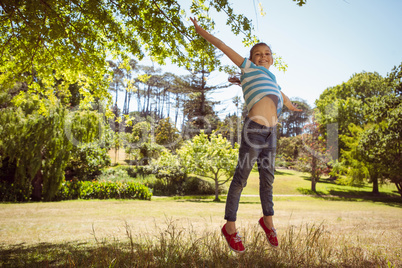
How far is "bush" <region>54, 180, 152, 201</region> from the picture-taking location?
14.7 meters

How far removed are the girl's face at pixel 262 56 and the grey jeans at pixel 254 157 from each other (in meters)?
0.75

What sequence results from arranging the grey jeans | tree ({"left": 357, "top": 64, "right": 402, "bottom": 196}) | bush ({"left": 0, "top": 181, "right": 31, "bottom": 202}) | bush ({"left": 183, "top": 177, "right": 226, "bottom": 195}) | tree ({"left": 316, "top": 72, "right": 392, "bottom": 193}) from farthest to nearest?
1. tree ({"left": 316, "top": 72, "right": 392, "bottom": 193})
2. bush ({"left": 183, "top": 177, "right": 226, "bottom": 195})
3. tree ({"left": 357, "top": 64, "right": 402, "bottom": 196})
4. bush ({"left": 0, "top": 181, "right": 31, "bottom": 202})
5. the grey jeans

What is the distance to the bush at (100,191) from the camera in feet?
48.3

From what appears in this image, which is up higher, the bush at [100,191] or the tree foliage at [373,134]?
the tree foliage at [373,134]

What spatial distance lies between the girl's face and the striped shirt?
0.18 metres

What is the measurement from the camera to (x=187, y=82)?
31234 mm

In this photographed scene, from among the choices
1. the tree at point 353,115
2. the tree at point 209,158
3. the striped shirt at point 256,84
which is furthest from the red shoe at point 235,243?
the tree at point 353,115

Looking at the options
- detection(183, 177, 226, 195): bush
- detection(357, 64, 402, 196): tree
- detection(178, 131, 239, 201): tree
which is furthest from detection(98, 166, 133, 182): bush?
detection(357, 64, 402, 196): tree

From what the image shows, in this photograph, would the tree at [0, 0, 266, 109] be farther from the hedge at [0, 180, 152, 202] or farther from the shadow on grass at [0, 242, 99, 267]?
the hedge at [0, 180, 152, 202]

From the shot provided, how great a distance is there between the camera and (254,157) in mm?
2570

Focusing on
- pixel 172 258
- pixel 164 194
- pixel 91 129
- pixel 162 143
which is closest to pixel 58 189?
pixel 91 129

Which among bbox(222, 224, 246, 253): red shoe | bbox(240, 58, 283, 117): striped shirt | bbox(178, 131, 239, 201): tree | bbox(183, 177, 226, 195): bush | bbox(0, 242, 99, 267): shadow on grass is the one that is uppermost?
bbox(240, 58, 283, 117): striped shirt

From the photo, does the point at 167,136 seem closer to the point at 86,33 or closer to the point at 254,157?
the point at 86,33

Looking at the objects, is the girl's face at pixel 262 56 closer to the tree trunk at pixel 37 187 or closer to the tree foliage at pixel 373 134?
the tree trunk at pixel 37 187
